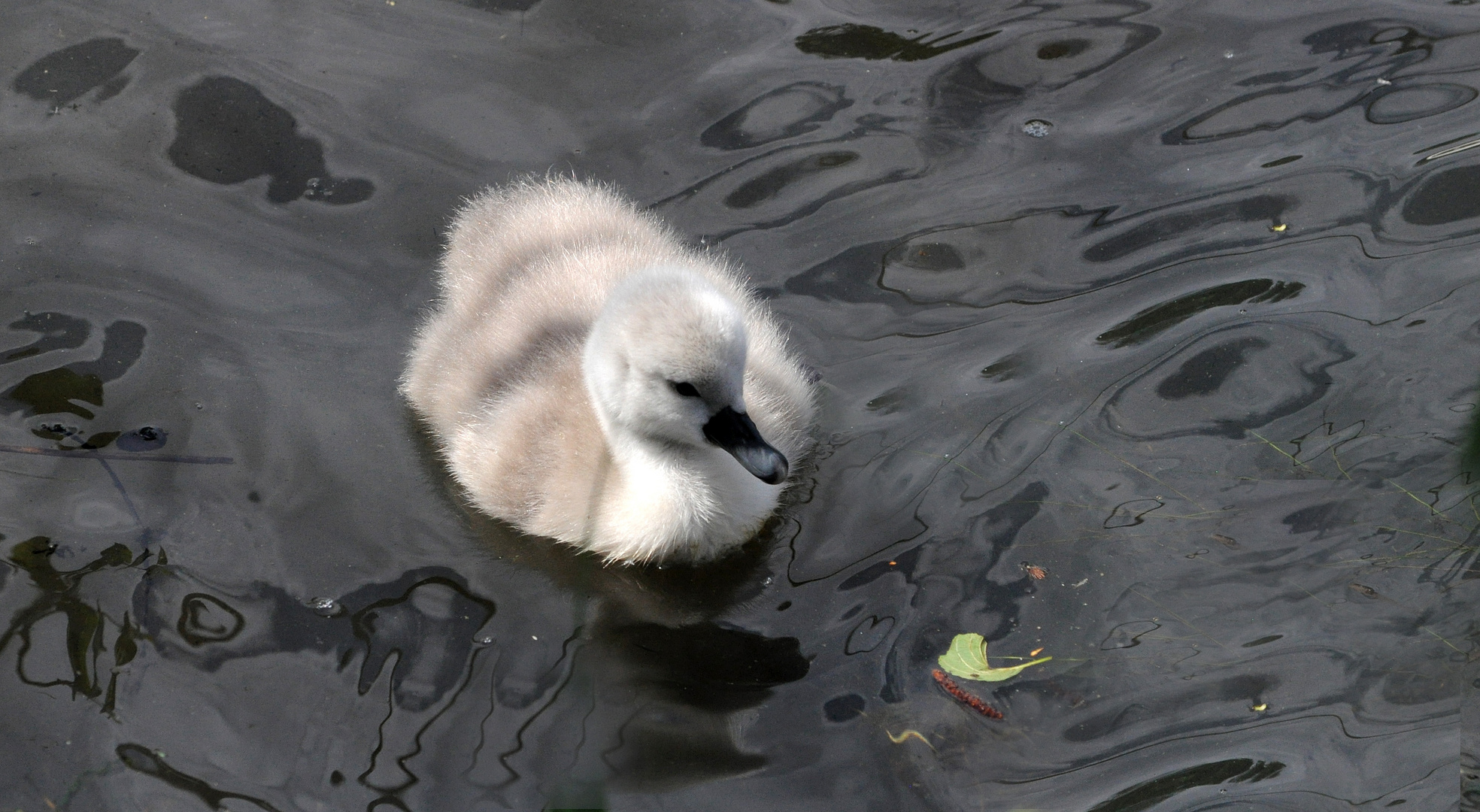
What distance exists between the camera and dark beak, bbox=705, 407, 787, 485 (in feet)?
9.67

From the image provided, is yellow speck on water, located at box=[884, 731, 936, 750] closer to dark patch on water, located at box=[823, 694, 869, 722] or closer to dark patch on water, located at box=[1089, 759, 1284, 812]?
dark patch on water, located at box=[823, 694, 869, 722]

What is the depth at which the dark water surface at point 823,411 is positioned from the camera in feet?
9.16

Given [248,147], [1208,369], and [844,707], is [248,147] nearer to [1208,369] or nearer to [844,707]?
[844,707]

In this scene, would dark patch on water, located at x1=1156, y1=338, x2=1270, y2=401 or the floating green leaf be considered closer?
the floating green leaf

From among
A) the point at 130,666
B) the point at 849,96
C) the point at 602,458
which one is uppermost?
the point at 849,96

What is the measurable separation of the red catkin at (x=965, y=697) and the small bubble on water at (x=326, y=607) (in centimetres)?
135

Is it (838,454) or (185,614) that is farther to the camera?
(838,454)

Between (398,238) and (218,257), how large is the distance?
1.74ft

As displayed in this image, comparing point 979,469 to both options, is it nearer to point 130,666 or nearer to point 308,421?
point 308,421

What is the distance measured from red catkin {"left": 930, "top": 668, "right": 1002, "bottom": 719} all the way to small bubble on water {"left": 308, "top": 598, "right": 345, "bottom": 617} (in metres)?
1.35

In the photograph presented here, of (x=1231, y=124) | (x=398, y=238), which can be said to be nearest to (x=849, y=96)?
(x=1231, y=124)

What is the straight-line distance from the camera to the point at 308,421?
3.64 meters

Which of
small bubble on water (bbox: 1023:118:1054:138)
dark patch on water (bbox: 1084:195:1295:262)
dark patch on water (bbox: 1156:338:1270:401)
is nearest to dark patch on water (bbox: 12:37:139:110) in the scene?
small bubble on water (bbox: 1023:118:1054:138)

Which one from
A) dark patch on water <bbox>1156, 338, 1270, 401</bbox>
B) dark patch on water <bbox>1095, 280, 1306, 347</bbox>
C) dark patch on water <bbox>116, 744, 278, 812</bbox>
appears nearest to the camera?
dark patch on water <bbox>116, 744, 278, 812</bbox>
